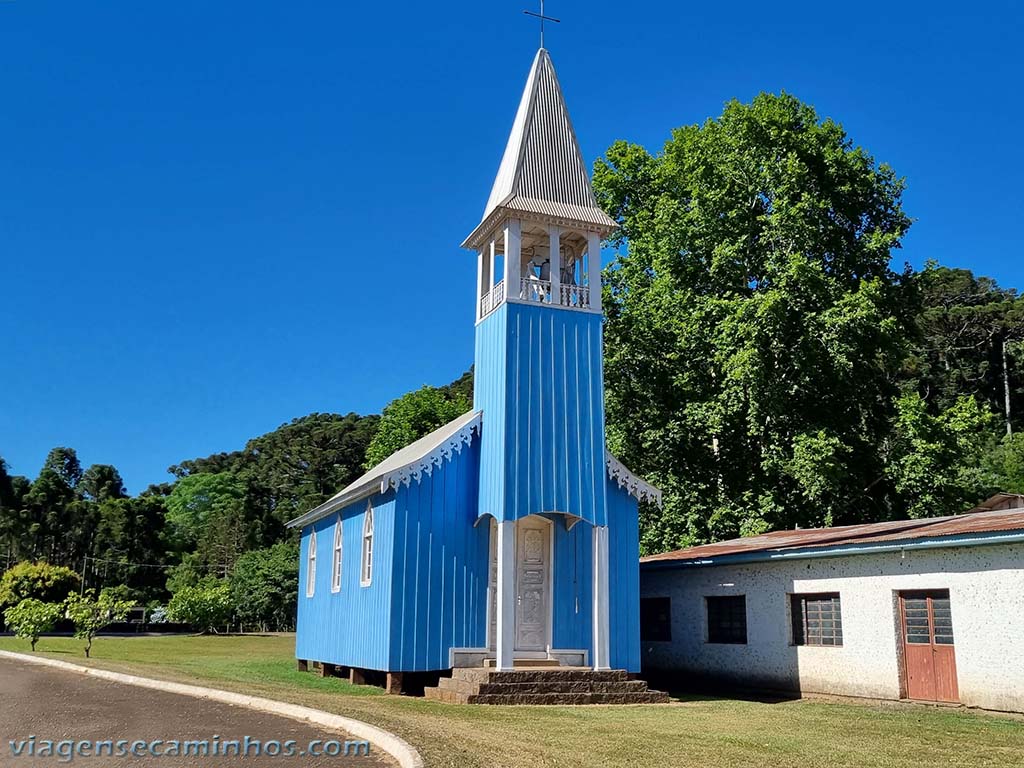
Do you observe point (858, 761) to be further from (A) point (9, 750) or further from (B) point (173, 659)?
(B) point (173, 659)

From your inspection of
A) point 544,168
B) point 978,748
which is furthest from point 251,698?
point 544,168

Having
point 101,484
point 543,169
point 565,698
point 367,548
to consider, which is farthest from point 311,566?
point 101,484

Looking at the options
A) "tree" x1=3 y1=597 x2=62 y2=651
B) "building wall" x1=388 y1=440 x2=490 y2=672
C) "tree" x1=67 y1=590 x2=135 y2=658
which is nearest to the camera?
"building wall" x1=388 y1=440 x2=490 y2=672

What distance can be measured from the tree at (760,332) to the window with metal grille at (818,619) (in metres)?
7.36

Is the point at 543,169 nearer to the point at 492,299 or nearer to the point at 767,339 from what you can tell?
the point at 492,299

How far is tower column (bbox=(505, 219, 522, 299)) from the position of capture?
59.3 feet

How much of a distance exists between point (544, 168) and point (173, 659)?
16995 millimetres

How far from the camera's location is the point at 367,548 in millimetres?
18844

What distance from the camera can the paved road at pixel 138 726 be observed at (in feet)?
27.2

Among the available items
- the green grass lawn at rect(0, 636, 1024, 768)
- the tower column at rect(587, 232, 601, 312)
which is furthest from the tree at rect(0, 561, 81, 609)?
the tower column at rect(587, 232, 601, 312)

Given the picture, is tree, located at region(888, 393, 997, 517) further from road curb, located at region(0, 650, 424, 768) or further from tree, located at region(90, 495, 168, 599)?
tree, located at region(90, 495, 168, 599)

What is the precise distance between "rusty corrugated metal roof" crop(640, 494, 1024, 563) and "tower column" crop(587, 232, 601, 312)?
589cm

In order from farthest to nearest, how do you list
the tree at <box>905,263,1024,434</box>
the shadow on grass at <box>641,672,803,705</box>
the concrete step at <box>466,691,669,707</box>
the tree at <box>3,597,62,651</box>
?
the tree at <box>905,263,1024,434</box>, the tree at <box>3,597,62,651</box>, the shadow on grass at <box>641,672,803,705</box>, the concrete step at <box>466,691,669,707</box>

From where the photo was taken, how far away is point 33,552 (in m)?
64.4
